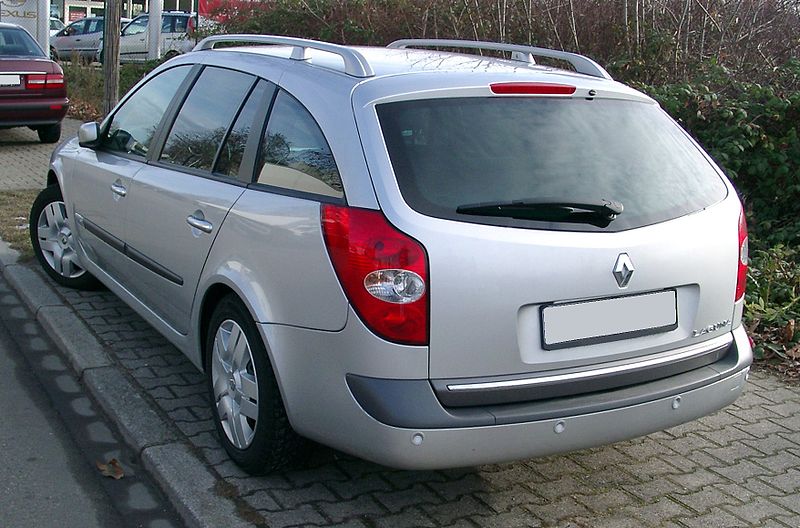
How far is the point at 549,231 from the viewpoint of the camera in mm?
3252

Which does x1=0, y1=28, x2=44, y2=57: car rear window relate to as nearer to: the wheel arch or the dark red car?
the dark red car

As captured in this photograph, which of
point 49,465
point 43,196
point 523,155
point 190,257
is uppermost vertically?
point 523,155

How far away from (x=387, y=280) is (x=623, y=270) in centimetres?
80

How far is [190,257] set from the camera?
13.6 ft

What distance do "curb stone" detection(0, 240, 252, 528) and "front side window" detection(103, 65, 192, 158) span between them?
104 centimetres

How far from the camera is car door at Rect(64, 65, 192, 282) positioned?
4.96 meters

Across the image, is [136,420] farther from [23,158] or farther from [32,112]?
[32,112]

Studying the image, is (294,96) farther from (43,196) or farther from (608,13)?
(608,13)

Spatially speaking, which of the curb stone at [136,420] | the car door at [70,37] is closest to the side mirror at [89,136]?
the curb stone at [136,420]

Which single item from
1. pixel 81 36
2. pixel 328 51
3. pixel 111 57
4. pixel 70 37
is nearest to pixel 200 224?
pixel 328 51

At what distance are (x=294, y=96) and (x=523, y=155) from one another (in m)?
0.94


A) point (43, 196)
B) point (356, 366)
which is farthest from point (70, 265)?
point (356, 366)

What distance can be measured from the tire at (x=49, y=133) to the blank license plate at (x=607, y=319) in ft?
37.3

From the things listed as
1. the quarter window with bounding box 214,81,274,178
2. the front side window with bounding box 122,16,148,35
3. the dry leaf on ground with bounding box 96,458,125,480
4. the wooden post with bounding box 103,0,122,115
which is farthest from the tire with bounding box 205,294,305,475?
the front side window with bounding box 122,16,148,35
